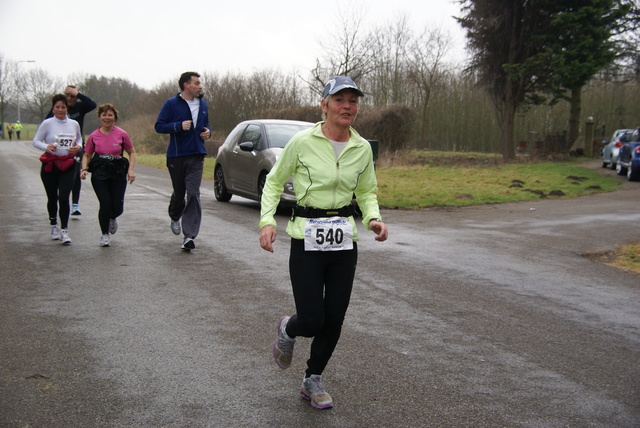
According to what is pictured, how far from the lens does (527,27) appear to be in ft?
105

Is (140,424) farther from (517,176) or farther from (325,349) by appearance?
(517,176)

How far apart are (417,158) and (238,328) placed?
24.7 meters

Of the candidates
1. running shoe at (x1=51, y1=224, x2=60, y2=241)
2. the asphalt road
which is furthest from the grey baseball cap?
running shoe at (x1=51, y1=224, x2=60, y2=241)

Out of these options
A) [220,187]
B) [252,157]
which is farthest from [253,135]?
[220,187]

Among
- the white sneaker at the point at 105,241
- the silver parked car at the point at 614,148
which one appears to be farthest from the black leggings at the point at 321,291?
the silver parked car at the point at 614,148

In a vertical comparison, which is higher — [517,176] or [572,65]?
[572,65]

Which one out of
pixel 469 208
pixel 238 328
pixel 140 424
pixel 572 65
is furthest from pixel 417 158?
→ pixel 140 424

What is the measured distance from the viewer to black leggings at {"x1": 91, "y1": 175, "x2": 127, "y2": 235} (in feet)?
28.7

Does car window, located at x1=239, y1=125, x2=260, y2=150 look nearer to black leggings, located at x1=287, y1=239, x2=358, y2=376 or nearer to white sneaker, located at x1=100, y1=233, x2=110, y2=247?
white sneaker, located at x1=100, y1=233, x2=110, y2=247

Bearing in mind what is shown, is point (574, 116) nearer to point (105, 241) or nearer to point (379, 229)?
point (105, 241)

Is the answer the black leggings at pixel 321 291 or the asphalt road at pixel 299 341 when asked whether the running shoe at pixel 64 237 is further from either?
the black leggings at pixel 321 291

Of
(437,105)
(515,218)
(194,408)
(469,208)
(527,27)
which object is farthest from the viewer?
(437,105)

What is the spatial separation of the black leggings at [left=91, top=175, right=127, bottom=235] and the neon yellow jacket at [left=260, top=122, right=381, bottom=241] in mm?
5346

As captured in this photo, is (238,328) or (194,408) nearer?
(194,408)
